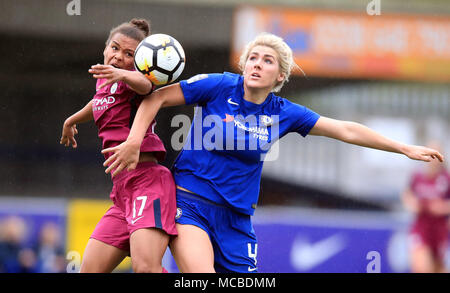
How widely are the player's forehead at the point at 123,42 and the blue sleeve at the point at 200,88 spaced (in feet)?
1.28

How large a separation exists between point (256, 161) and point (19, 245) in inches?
221

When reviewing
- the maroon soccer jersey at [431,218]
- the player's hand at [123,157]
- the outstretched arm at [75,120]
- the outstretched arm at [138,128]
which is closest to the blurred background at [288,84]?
the maroon soccer jersey at [431,218]

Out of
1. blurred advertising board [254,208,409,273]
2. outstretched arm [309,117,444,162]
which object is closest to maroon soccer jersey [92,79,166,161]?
outstretched arm [309,117,444,162]

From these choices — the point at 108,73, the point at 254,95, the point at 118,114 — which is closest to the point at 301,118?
the point at 254,95

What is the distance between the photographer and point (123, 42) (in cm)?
447

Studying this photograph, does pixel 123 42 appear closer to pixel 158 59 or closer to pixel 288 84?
pixel 158 59

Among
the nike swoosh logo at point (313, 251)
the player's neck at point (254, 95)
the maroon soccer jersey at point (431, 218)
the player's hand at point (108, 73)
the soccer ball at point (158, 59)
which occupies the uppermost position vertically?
the soccer ball at point (158, 59)

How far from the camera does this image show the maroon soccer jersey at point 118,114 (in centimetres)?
442

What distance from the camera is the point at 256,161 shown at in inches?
179

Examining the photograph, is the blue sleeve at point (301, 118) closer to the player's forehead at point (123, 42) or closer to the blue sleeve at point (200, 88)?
the blue sleeve at point (200, 88)

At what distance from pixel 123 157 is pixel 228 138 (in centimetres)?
68

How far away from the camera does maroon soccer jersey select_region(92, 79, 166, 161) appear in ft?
14.5

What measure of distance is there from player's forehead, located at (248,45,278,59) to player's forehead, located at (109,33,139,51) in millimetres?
757
